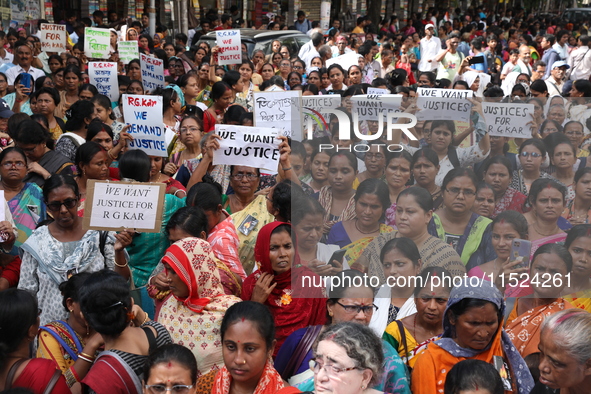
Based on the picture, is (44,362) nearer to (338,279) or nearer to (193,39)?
(338,279)

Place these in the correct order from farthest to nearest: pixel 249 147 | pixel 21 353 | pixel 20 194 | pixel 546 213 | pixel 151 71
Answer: pixel 151 71 → pixel 249 147 → pixel 20 194 → pixel 546 213 → pixel 21 353

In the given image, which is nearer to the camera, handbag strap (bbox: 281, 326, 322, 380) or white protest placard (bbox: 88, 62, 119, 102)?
handbag strap (bbox: 281, 326, 322, 380)

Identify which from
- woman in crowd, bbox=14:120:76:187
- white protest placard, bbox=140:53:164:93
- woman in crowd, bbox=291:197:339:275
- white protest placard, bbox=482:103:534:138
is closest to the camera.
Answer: woman in crowd, bbox=291:197:339:275

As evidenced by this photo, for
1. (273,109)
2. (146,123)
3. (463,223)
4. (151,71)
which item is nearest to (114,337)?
(463,223)

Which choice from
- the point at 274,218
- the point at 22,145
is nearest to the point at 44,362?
the point at 274,218

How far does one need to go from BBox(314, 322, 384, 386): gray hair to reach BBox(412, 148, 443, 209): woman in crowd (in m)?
1.06

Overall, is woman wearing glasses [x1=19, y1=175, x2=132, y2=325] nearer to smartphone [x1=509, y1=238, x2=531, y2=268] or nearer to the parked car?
smartphone [x1=509, y1=238, x2=531, y2=268]

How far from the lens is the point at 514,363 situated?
323cm

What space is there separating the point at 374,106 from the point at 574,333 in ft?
5.50

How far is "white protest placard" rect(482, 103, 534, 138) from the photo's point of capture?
387 cm

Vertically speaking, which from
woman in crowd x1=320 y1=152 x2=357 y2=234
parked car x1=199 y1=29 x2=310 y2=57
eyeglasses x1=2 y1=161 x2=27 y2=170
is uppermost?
parked car x1=199 y1=29 x2=310 y2=57

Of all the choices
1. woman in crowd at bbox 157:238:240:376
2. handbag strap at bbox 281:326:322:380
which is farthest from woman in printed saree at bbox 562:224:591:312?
woman in crowd at bbox 157:238:240:376

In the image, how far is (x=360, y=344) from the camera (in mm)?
2818

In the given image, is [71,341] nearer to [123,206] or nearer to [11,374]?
[11,374]
